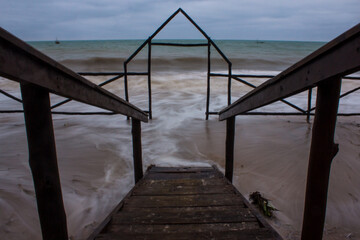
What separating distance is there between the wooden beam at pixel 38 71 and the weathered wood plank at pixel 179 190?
1.25 meters

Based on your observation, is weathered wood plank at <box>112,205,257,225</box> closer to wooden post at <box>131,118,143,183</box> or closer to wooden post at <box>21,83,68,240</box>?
wooden post at <box>21,83,68,240</box>

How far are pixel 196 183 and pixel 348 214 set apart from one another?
1703 mm

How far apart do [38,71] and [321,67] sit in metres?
1.14

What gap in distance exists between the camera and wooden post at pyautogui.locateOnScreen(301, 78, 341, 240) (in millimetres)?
1084

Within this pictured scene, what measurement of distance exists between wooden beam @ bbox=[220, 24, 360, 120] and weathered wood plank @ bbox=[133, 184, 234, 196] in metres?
1.22

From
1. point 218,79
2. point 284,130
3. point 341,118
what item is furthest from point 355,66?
point 218,79

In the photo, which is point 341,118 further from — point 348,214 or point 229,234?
point 229,234

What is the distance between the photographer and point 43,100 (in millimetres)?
1095

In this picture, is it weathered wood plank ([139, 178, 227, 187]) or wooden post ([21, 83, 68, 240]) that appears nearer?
wooden post ([21, 83, 68, 240])

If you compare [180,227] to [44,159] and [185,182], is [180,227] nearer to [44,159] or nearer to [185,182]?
[44,159]

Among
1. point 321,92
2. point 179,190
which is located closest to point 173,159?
point 179,190

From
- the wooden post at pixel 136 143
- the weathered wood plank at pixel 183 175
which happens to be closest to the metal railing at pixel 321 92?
the weathered wood plank at pixel 183 175

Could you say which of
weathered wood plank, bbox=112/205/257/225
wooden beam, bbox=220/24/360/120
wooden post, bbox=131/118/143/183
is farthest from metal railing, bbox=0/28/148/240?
wooden post, bbox=131/118/143/183

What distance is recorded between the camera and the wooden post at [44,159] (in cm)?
108
